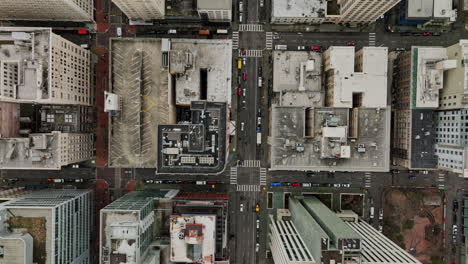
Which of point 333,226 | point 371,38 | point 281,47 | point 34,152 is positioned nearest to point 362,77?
point 371,38

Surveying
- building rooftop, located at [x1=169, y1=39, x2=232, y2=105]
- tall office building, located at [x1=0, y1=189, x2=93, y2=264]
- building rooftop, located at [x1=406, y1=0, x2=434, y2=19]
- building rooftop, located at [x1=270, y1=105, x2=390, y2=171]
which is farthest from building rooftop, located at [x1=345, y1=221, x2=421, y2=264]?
tall office building, located at [x1=0, y1=189, x2=93, y2=264]

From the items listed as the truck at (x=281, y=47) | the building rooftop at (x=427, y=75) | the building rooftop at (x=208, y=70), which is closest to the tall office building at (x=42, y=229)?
the building rooftop at (x=208, y=70)

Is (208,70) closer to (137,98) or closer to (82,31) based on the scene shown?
(137,98)

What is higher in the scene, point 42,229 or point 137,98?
point 137,98

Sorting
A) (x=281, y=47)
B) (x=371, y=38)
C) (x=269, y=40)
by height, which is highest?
(x=371, y=38)

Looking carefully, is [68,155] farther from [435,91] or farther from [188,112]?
[435,91]

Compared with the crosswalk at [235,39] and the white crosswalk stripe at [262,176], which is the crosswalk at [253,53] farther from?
the white crosswalk stripe at [262,176]

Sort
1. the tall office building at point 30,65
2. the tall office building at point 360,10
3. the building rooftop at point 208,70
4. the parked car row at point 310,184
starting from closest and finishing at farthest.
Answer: the tall office building at point 30,65
the tall office building at point 360,10
the building rooftop at point 208,70
the parked car row at point 310,184
